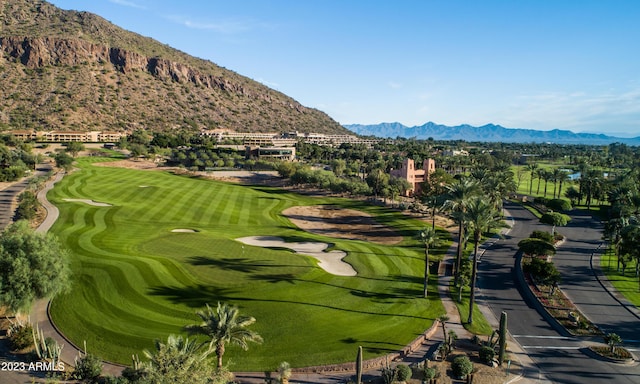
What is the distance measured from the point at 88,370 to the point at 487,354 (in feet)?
90.9

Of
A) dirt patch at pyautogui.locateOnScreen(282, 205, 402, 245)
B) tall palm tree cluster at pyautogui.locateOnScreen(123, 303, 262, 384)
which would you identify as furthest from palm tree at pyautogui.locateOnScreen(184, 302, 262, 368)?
dirt patch at pyautogui.locateOnScreen(282, 205, 402, 245)

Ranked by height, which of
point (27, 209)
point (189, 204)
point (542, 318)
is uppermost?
point (27, 209)

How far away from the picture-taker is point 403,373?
2542 centimetres

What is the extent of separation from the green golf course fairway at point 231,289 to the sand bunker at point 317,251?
54.0 inches

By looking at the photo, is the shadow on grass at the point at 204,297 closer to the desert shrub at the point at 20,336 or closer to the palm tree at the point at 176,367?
the desert shrub at the point at 20,336

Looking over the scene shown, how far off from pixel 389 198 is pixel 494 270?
46.2 meters

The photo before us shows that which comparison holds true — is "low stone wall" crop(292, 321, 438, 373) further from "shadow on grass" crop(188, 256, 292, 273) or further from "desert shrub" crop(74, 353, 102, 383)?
"shadow on grass" crop(188, 256, 292, 273)

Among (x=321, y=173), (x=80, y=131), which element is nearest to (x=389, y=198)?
(x=321, y=173)

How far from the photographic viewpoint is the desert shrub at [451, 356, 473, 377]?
26531mm

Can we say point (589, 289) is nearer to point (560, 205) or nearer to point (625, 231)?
point (625, 231)

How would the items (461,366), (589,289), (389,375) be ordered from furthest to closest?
(589,289)
(461,366)
(389,375)

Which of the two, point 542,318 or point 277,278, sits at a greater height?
point 277,278

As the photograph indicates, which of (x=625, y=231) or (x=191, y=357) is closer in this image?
(x=191, y=357)

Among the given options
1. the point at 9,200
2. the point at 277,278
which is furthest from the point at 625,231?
the point at 9,200
